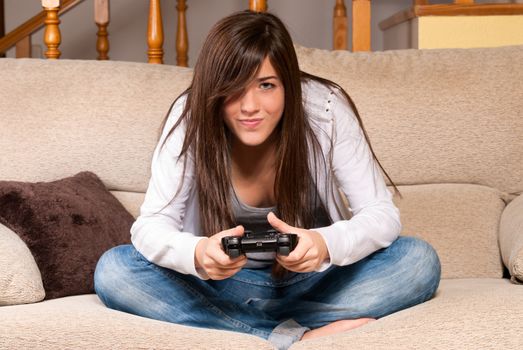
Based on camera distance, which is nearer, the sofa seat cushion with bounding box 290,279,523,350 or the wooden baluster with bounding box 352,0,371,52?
the sofa seat cushion with bounding box 290,279,523,350

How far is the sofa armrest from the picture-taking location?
1846mm

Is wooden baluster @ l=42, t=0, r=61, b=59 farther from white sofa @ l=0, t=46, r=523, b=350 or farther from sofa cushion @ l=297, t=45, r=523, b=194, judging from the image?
sofa cushion @ l=297, t=45, r=523, b=194

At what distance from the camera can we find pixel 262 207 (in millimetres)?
1827

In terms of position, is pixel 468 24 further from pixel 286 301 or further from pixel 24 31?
pixel 24 31

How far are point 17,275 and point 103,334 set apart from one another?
37 cm

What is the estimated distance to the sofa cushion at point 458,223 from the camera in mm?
2127

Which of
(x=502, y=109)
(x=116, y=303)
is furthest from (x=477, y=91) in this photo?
(x=116, y=303)

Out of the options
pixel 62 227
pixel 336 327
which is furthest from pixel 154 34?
pixel 336 327

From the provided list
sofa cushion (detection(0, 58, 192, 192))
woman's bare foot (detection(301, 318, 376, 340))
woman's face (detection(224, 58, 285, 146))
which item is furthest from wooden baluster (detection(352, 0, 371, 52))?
woman's bare foot (detection(301, 318, 376, 340))

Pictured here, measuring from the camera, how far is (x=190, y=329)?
4.91ft

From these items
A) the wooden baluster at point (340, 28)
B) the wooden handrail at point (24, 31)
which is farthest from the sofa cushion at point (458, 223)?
the wooden handrail at point (24, 31)

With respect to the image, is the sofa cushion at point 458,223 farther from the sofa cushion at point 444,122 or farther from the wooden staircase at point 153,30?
the wooden staircase at point 153,30

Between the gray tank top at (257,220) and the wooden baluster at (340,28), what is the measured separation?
5.14 ft

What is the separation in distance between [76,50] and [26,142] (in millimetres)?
2562
